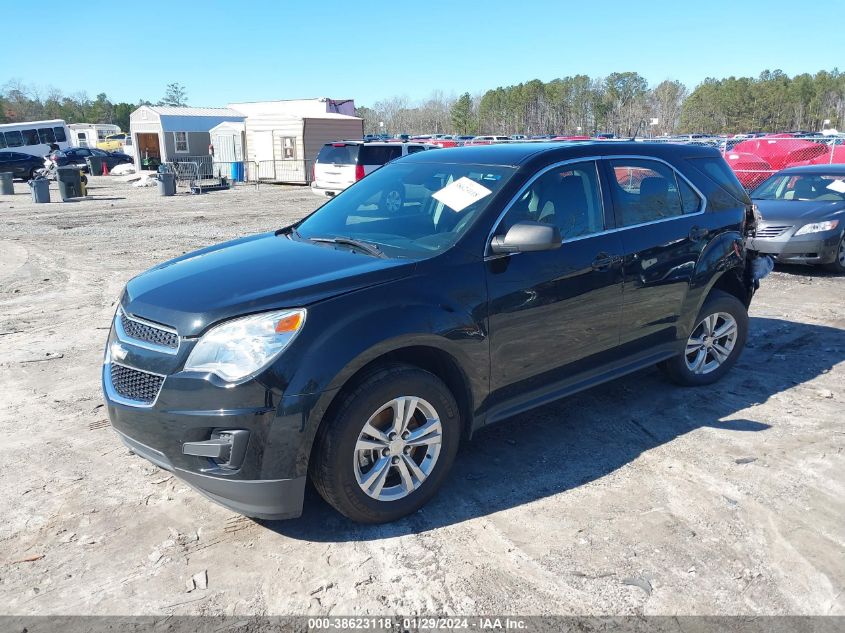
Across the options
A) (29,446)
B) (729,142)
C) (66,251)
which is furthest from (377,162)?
(29,446)

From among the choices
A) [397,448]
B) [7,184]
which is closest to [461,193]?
[397,448]

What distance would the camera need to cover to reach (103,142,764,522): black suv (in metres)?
2.99

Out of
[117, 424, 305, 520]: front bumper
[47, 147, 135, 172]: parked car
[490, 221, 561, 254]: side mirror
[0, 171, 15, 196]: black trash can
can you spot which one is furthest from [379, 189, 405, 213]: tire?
[47, 147, 135, 172]: parked car

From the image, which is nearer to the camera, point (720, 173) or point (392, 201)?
point (392, 201)

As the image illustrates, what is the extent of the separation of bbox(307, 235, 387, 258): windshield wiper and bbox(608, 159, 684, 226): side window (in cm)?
173

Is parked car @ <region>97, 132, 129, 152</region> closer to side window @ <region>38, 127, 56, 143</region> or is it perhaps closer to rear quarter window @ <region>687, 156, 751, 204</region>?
side window @ <region>38, 127, 56, 143</region>

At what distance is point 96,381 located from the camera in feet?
18.0

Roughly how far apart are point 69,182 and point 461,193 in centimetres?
2324

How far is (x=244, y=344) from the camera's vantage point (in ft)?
9.77

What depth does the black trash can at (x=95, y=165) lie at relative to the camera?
3681 cm

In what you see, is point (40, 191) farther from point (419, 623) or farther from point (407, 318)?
point (419, 623)

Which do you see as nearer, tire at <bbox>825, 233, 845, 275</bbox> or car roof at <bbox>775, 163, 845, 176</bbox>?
tire at <bbox>825, 233, 845, 275</bbox>

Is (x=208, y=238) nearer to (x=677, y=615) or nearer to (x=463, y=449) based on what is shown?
(x=463, y=449)

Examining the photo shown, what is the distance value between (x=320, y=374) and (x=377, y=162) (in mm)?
17195
